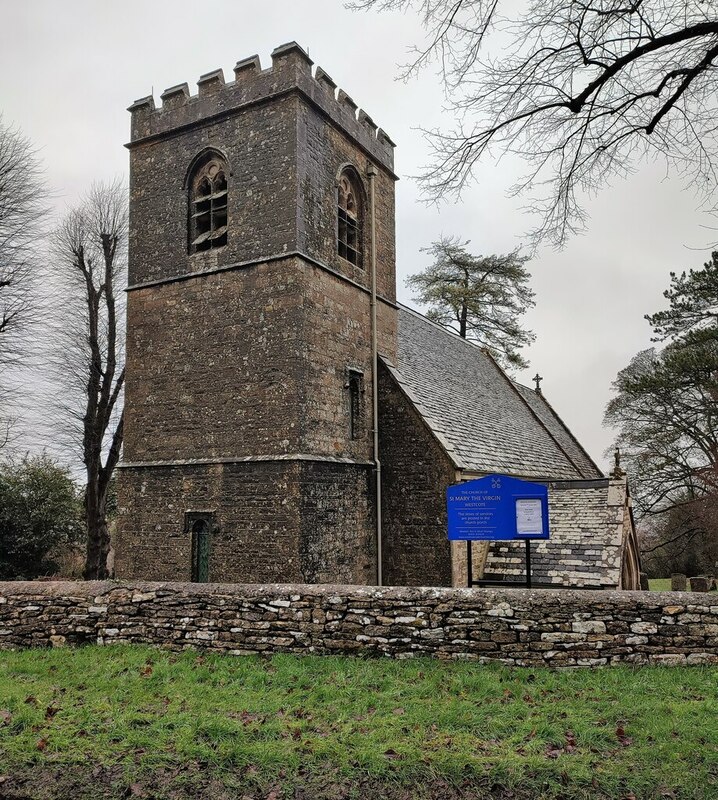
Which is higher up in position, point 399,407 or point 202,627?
point 399,407

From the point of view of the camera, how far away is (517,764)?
16.4 feet

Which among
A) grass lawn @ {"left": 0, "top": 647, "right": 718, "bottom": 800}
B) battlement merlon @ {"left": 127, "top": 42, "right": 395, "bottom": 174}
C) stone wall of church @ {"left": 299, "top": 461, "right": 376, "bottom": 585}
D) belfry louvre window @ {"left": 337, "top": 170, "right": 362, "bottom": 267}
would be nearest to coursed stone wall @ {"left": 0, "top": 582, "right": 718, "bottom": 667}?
grass lawn @ {"left": 0, "top": 647, "right": 718, "bottom": 800}

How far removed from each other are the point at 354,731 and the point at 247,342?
828cm

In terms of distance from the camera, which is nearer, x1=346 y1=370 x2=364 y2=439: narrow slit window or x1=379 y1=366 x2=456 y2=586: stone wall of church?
x1=379 y1=366 x2=456 y2=586: stone wall of church

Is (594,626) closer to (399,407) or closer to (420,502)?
(420,502)

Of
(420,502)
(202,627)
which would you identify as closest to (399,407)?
(420,502)

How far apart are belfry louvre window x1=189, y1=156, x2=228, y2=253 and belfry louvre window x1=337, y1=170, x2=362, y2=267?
101 inches

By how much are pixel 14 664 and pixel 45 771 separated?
10.1 feet

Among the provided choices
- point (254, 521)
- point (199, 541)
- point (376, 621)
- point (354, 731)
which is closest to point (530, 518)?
point (376, 621)

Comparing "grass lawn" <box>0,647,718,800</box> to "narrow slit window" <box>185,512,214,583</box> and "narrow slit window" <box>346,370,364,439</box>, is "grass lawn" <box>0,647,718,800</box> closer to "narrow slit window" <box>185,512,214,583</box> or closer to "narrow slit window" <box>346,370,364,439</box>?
"narrow slit window" <box>185,512,214,583</box>

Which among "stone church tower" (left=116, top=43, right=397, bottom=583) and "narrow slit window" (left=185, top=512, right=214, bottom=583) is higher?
"stone church tower" (left=116, top=43, right=397, bottom=583)

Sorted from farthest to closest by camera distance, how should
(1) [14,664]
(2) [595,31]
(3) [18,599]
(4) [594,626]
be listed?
1. (3) [18,599]
2. (1) [14,664]
3. (4) [594,626]
4. (2) [595,31]

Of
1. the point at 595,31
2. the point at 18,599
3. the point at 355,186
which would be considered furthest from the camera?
the point at 355,186

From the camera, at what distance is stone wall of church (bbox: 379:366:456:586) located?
13133mm
